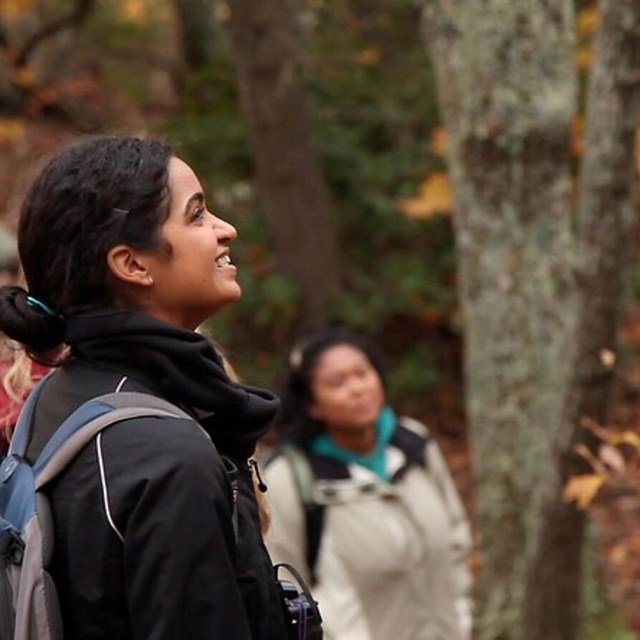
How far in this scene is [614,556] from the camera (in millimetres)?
8570

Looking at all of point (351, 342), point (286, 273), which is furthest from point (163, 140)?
point (286, 273)

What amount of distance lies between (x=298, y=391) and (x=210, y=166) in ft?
19.4

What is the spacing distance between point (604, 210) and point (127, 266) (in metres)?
1.92

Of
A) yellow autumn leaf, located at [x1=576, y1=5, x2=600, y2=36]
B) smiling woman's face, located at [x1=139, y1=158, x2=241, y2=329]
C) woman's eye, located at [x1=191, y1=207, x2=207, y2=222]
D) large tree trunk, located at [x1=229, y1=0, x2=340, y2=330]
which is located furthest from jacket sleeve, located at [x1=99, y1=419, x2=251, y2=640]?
large tree trunk, located at [x1=229, y1=0, x2=340, y2=330]

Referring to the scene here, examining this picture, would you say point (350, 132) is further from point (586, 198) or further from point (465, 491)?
point (586, 198)

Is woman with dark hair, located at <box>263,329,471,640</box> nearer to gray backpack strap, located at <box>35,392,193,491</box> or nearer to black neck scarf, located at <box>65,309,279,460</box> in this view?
black neck scarf, located at <box>65,309,279,460</box>

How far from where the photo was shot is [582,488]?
13.0 feet

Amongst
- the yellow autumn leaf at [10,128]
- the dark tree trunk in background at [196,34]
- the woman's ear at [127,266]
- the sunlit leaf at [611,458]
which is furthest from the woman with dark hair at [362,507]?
the yellow autumn leaf at [10,128]

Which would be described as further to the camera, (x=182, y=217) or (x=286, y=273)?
(x=286, y=273)

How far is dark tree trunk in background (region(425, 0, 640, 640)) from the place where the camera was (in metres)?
3.86

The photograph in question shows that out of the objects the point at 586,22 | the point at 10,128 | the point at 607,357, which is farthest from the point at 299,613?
the point at 10,128

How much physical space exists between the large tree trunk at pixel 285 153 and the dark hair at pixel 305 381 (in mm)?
4808

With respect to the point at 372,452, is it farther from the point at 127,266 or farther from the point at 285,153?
the point at 285,153

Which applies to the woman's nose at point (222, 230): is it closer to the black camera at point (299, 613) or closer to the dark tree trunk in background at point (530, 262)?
the black camera at point (299, 613)
